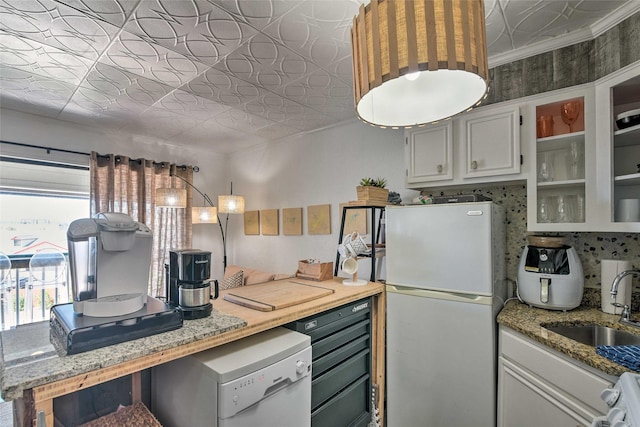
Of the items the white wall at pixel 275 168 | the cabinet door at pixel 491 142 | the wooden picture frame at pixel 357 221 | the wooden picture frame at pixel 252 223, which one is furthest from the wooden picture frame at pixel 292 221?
the cabinet door at pixel 491 142

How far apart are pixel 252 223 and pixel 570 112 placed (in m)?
3.54

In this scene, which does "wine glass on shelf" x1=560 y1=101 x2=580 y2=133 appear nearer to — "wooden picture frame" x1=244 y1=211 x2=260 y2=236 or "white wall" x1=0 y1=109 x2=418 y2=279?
"white wall" x1=0 y1=109 x2=418 y2=279

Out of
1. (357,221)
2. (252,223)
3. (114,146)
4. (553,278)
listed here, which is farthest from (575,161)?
(114,146)

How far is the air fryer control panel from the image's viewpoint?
1688 mm

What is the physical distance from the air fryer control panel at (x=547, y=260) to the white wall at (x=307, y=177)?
3.33ft

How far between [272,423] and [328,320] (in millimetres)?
593

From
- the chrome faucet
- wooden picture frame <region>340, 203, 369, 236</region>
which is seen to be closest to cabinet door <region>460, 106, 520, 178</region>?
the chrome faucet

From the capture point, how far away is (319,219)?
332cm

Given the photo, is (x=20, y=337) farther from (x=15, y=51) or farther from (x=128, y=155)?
(x=128, y=155)

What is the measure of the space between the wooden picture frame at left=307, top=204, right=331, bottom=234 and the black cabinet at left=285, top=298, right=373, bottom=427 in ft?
4.37

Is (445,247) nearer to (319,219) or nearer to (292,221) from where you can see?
(319,219)

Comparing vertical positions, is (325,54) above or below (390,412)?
above

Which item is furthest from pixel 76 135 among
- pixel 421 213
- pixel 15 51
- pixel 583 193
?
pixel 583 193

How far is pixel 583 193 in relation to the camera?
1.75 meters
